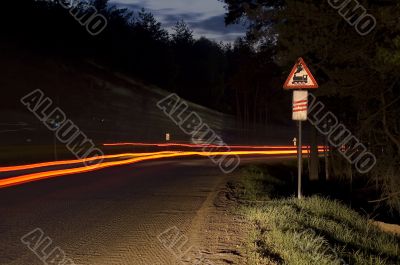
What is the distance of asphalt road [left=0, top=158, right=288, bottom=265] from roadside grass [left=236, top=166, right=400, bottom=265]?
1.26 metres

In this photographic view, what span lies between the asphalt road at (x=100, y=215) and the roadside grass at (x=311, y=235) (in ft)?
4.14

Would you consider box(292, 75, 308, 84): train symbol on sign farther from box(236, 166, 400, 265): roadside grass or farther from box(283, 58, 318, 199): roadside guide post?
box(236, 166, 400, 265): roadside grass

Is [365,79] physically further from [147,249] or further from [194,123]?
[194,123]

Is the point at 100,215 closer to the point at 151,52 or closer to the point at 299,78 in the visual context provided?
the point at 299,78

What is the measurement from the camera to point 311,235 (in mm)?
8508

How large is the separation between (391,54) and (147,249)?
29.9 feet

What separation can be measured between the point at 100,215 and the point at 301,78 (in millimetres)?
5288

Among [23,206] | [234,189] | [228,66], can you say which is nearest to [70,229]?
[23,206]

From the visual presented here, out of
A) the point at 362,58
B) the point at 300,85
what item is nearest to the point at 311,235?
the point at 300,85

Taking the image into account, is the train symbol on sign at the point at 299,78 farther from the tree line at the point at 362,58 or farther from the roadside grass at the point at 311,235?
the tree line at the point at 362,58

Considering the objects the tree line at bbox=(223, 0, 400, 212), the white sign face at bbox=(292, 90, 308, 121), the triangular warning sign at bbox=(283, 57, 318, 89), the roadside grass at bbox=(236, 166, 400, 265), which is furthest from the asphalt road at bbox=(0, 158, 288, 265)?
the tree line at bbox=(223, 0, 400, 212)

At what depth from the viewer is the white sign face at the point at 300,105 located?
39.8 feet

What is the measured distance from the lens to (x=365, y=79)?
16.5 metres

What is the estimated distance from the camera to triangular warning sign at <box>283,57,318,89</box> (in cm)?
1209
